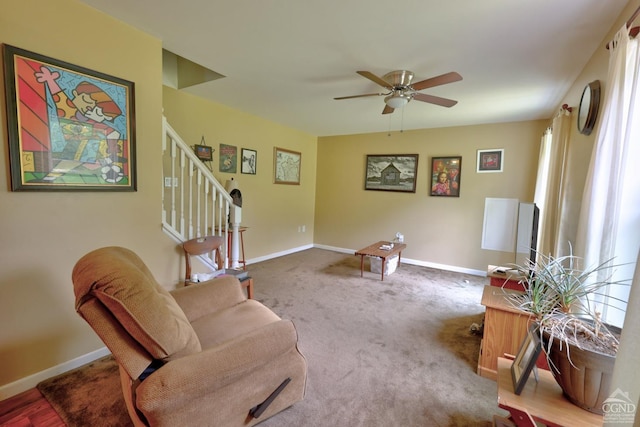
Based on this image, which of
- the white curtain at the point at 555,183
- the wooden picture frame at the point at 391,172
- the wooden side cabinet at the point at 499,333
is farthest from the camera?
the wooden picture frame at the point at 391,172

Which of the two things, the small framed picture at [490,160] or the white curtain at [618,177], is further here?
the small framed picture at [490,160]

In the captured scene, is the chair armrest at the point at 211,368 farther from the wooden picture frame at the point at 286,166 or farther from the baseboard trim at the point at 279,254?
the wooden picture frame at the point at 286,166

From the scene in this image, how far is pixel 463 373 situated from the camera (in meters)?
2.01

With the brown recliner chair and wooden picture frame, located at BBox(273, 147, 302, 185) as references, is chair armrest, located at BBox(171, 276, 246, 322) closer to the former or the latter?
the brown recliner chair

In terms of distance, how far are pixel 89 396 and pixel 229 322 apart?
926 millimetres

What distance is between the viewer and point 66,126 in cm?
174

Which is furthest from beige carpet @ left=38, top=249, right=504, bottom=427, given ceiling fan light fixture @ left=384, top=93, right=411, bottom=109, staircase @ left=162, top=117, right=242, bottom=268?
ceiling fan light fixture @ left=384, top=93, right=411, bottom=109

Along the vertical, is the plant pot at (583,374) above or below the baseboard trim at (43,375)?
above

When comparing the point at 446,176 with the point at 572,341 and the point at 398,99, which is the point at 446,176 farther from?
the point at 572,341

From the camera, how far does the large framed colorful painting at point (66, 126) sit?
5.15 feet

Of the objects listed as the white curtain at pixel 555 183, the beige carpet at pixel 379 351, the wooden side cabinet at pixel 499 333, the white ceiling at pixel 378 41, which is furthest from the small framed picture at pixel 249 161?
the white curtain at pixel 555 183

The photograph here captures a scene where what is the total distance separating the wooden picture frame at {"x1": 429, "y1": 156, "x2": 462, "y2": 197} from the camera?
453 centimetres

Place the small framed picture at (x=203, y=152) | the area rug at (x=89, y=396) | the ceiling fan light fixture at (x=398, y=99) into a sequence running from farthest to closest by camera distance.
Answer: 1. the small framed picture at (x=203, y=152)
2. the ceiling fan light fixture at (x=398, y=99)
3. the area rug at (x=89, y=396)

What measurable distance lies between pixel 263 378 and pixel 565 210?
8.20 feet
